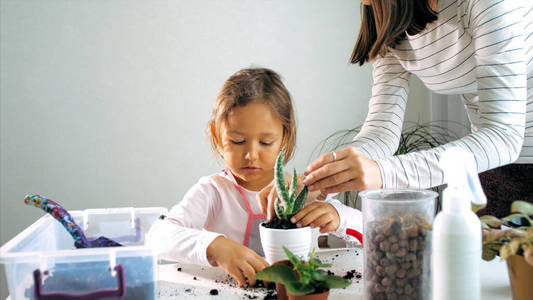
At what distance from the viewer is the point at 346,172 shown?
3.50ft

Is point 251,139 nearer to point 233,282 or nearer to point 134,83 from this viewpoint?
point 233,282

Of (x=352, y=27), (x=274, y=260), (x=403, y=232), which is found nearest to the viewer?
(x=403, y=232)

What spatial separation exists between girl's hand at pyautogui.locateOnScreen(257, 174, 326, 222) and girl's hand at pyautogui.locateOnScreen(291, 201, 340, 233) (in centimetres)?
5

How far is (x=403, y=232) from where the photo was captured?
0.78 metres

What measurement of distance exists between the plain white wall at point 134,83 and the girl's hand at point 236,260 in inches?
73.3

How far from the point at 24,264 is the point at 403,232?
0.64m

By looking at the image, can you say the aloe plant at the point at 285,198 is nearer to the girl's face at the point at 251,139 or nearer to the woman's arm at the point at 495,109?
the woman's arm at the point at 495,109

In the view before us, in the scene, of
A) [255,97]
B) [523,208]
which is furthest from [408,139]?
[523,208]

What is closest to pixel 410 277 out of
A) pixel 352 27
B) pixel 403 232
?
pixel 403 232

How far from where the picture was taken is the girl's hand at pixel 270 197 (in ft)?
3.82

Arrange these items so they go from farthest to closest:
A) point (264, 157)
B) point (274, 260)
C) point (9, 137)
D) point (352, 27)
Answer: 1. point (352, 27)
2. point (9, 137)
3. point (264, 157)
4. point (274, 260)

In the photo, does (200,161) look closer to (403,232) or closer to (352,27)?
(352,27)

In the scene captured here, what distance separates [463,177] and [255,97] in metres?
0.92

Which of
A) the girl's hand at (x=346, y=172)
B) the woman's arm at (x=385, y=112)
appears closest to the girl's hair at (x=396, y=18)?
the woman's arm at (x=385, y=112)
